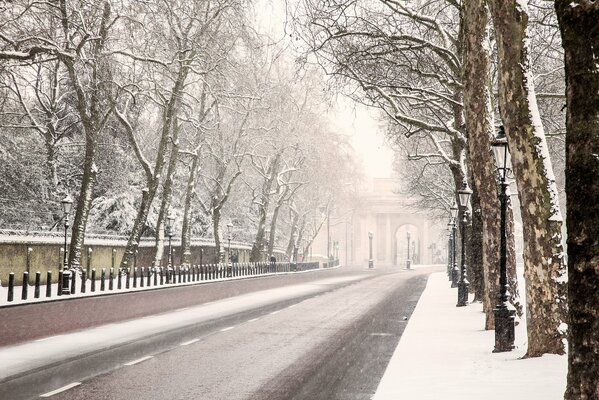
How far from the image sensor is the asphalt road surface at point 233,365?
840 centimetres

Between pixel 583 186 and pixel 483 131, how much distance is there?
10054 mm

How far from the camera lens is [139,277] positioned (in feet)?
128

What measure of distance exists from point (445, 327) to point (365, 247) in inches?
4054

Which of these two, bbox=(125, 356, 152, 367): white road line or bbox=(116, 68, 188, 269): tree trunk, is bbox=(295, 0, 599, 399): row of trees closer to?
bbox=(125, 356, 152, 367): white road line

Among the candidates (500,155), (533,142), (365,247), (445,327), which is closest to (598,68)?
(533,142)

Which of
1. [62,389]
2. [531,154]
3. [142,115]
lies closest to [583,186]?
[531,154]

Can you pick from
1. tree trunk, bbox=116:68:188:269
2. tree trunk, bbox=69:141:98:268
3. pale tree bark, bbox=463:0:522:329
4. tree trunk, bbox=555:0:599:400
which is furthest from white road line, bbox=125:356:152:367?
tree trunk, bbox=116:68:188:269

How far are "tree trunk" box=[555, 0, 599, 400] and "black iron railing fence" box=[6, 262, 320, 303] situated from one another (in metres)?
18.6

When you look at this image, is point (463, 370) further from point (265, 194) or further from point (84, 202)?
point (265, 194)

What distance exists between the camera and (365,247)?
117812 millimetres

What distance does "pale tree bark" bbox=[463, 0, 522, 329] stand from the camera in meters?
14.1

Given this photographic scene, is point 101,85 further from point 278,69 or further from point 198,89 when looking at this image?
point 278,69

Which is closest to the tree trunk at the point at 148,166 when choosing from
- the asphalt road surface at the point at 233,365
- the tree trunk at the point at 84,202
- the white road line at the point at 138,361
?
the tree trunk at the point at 84,202

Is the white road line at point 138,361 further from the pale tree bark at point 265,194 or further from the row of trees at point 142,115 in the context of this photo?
the pale tree bark at point 265,194
